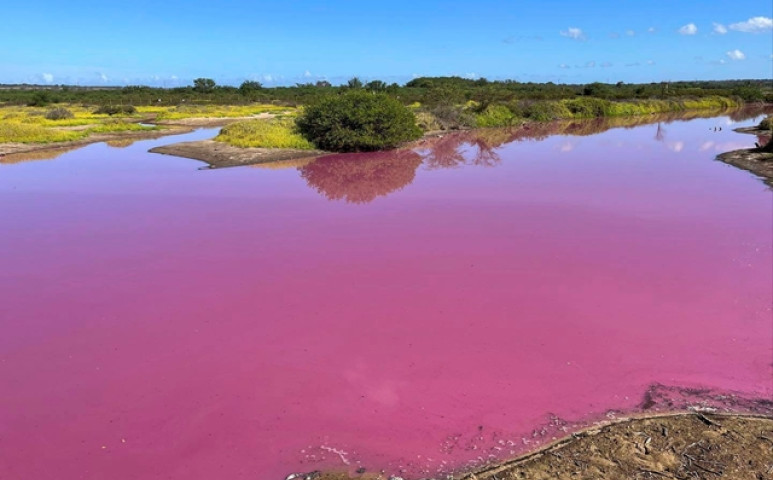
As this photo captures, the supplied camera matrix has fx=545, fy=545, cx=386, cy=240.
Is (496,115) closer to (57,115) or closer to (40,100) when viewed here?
(57,115)

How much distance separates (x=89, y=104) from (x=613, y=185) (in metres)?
48.7

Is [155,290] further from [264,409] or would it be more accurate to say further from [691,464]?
[691,464]

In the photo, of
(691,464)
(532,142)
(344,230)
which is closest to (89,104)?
(532,142)

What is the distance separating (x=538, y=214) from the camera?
12039 mm

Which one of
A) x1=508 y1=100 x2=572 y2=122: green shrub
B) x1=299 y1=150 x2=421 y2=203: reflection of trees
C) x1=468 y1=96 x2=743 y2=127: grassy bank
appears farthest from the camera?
x1=508 y1=100 x2=572 y2=122: green shrub

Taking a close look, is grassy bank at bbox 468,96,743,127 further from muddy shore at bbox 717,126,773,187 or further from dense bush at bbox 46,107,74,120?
dense bush at bbox 46,107,74,120

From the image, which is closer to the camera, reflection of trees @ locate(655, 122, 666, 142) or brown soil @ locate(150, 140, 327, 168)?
brown soil @ locate(150, 140, 327, 168)

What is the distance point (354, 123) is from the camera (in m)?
22.7

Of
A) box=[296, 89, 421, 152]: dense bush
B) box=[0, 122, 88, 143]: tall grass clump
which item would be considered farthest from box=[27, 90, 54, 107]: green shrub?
box=[296, 89, 421, 152]: dense bush

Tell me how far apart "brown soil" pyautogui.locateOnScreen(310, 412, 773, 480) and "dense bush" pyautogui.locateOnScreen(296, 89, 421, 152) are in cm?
1896

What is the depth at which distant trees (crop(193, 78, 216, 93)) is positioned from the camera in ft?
228

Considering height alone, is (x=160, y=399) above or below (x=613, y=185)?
below

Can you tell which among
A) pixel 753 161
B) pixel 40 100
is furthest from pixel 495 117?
pixel 40 100

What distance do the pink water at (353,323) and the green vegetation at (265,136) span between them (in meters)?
8.92
